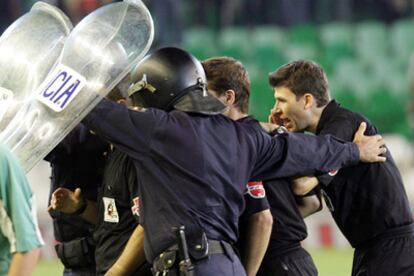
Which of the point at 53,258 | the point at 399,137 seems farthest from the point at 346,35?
the point at 53,258

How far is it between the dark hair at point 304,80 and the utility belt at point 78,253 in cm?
138

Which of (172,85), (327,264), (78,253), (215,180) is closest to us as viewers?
(215,180)

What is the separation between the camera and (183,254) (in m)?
4.80

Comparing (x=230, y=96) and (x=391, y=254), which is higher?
(x=230, y=96)

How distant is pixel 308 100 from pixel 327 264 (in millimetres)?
6545

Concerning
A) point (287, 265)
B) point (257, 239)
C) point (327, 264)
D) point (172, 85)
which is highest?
point (172, 85)

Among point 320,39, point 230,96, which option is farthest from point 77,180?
point 320,39

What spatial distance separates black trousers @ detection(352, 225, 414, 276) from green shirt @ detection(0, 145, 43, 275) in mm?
2155

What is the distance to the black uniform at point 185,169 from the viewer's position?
480 cm

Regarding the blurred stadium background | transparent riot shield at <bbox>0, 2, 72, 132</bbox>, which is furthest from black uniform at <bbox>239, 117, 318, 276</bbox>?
the blurred stadium background

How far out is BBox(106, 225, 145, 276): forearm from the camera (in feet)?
16.8

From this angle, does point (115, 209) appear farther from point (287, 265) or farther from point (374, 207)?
point (374, 207)

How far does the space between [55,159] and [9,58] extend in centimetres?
83

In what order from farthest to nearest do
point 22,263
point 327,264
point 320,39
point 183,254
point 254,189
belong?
point 320,39
point 327,264
point 254,189
point 183,254
point 22,263
